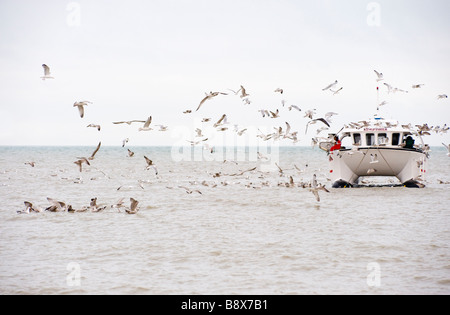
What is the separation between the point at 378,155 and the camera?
31484 millimetres

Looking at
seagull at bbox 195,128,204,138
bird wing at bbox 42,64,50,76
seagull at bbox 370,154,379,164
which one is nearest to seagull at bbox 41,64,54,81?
bird wing at bbox 42,64,50,76

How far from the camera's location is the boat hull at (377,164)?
31.6 meters

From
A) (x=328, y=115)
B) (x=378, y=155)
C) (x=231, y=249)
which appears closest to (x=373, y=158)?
(x=378, y=155)

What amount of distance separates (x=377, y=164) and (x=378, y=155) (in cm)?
76

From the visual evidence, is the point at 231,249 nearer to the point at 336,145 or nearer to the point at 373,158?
the point at 373,158

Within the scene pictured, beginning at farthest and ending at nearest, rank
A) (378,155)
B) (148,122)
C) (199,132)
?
(378,155), (199,132), (148,122)

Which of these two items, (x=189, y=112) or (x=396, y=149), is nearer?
(x=189, y=112)

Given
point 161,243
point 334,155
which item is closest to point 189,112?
point 161,243

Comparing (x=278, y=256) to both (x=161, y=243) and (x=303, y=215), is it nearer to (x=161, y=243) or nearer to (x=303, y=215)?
(x=161, y=243)

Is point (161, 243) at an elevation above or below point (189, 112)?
below

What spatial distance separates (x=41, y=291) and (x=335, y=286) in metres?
5.81

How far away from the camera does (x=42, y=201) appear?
26.0 m
